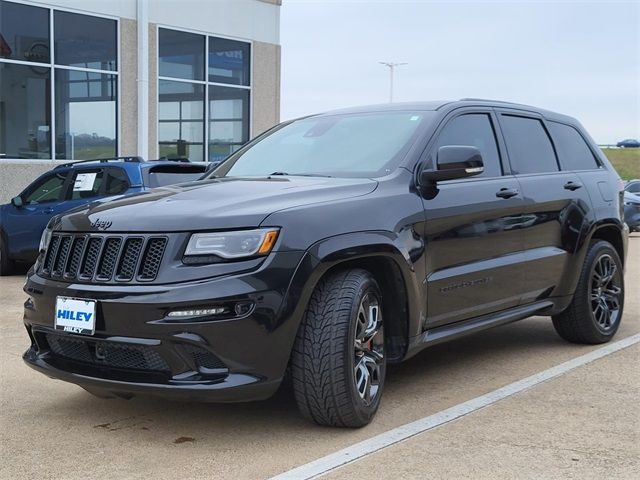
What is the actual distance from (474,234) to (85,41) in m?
12.7

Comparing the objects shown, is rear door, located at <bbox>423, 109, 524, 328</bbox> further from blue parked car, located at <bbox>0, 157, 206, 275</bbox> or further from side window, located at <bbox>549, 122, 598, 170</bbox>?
blue parked car, located at <bbox>0, 157, 206, 275</bbox>

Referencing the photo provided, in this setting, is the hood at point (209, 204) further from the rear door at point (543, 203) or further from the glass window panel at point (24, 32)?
the glass window panel at point (24, 32)

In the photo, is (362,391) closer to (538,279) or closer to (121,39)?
(538,279)

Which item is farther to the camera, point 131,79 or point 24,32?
point 131,79

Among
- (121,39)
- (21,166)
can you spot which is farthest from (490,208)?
(121,39)

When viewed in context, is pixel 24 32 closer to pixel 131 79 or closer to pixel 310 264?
pixel 131 79

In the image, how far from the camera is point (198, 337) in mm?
3824

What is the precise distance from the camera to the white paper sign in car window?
35.3ft

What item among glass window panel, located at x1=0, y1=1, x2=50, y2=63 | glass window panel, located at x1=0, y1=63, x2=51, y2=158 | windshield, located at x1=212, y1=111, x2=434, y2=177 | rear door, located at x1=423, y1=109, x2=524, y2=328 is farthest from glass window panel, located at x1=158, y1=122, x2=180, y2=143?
rear door, located at x1=423, y1=109, x2=524, y2=328

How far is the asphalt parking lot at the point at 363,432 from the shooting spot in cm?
378

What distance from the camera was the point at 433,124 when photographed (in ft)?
16.9

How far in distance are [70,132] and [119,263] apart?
12.6m

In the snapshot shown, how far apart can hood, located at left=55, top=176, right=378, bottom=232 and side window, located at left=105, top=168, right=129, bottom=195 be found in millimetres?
5465

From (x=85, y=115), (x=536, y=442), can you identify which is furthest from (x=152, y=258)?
(x=85, y=115)
